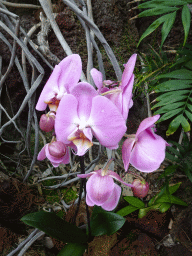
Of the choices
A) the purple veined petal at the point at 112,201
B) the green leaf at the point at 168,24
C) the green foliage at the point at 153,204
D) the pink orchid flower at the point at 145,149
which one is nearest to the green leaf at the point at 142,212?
the green foliage at the point at 153,204

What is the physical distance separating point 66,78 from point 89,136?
0.42 feet

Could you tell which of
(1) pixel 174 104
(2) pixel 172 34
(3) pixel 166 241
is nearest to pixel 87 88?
(1) pixel 174 104

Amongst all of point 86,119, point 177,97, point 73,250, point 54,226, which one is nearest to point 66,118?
point 86,119

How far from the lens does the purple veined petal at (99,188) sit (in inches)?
13.3

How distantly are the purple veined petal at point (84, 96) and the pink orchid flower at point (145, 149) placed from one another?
0.29 ft

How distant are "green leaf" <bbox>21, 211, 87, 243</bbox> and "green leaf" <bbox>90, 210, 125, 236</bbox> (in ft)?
0.16

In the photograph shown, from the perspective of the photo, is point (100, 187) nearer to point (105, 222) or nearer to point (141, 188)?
point (141, 188)

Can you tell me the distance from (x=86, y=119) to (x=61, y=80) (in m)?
0.10

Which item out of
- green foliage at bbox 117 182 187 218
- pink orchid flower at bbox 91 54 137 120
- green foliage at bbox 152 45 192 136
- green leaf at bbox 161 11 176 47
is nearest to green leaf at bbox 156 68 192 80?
green foliage at bbox 152 45 192 136

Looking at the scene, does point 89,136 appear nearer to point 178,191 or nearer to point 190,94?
point 190,94

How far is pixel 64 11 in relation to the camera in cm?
90

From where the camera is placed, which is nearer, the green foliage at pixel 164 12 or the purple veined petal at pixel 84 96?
the purple veined petal at pixel 84 96

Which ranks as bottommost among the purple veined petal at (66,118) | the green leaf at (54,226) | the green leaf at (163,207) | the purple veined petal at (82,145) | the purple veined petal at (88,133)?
the green leaf at (163,207)

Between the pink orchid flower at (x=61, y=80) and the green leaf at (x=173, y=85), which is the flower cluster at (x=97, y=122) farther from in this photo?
the green leaf at (x=173, y=85)
